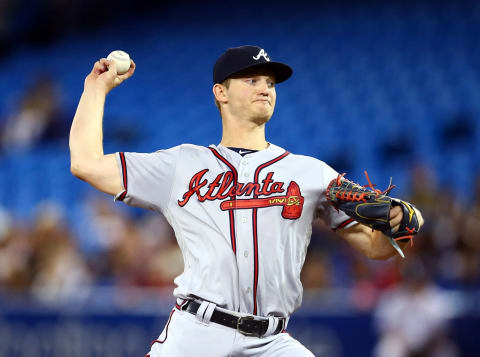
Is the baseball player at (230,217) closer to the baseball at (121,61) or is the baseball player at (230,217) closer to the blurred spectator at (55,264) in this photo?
the baseball at (121,61)

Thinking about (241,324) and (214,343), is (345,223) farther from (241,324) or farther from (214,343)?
(214,343)

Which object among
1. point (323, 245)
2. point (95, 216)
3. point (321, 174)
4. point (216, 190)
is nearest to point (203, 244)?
point (216, 190)

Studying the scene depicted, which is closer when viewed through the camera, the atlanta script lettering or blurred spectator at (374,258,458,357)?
the atlanta script lettering

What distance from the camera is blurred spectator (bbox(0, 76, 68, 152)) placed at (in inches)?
465

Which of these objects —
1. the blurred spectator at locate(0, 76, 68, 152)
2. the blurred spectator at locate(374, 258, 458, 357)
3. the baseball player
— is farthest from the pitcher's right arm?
the blurred spectator at locate(0, 76, 68, 152)

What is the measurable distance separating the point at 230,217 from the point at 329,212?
0.47m

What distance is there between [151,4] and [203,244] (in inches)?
522

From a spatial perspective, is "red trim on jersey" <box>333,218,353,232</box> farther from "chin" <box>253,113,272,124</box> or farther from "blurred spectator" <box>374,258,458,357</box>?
"blurred spectator" <box>374,258,458,357</box>

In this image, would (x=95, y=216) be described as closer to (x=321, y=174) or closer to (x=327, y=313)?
(x=327, y=313)

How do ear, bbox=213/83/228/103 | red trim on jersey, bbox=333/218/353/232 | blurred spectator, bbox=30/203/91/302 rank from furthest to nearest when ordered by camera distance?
blurred spectator, bbox=30/203/91/302
ear, bbox=213/83/228/103
red trim on jersey, bbox=333/218/353/232

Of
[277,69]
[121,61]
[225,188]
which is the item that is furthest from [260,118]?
[121,61]

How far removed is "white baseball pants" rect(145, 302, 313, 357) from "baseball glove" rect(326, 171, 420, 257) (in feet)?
1.85

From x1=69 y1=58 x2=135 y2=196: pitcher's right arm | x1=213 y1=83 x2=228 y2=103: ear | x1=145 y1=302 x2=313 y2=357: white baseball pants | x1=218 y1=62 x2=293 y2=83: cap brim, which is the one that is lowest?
x1=145 y1=302 x2=313 y2=357: white baseball pants

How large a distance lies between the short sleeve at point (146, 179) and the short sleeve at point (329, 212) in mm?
609
